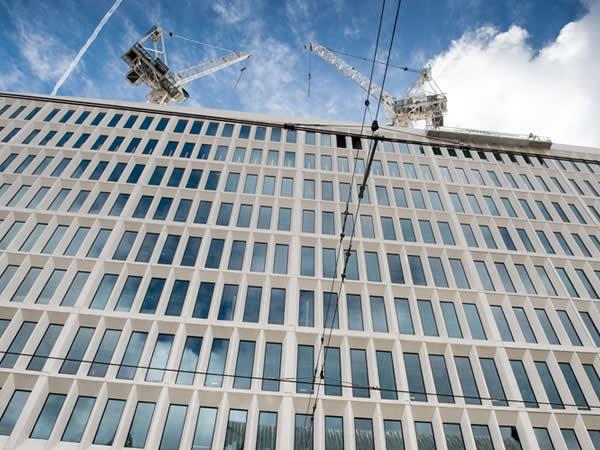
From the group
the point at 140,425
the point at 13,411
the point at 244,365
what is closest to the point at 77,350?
the point at 13,411

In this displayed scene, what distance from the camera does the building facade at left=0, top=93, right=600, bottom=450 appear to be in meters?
16.7

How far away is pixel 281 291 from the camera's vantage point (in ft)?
70.4

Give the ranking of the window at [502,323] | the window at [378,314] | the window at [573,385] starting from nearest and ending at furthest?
1. the window at [573,385]
2. the window at [378,314]
3. the window at [502,323]

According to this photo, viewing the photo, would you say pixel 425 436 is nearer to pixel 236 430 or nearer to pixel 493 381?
pixel 493 381

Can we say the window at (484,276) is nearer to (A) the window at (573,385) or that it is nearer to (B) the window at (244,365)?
(A) the window at (573,385)

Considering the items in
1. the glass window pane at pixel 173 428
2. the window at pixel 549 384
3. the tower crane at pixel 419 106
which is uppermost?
the tower crane at pixel 419 106

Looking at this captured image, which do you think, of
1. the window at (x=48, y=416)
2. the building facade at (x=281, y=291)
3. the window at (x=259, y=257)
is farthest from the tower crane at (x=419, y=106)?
the window at (x=48, y=416)

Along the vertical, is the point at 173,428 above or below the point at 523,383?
below

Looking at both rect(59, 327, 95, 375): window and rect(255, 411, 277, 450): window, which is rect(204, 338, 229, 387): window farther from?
rect(59, 327, 95, 375): window

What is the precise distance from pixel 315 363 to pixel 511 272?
47.9ft

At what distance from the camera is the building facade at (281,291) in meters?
16.7

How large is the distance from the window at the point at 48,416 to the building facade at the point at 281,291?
3.1 inches

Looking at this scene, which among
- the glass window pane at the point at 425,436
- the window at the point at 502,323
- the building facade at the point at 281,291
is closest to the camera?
the glass window pane at the point at 425,436

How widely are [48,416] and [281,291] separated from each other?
12.3 m
